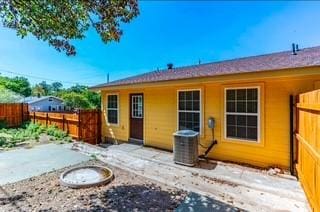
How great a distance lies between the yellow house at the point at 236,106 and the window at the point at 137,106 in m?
0.07

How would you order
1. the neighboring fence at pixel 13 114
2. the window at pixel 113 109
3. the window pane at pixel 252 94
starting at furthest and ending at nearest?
the neighboring fence at pixel 13 114 → the window at pixel 113 109 → the window pane at pixel 252 94

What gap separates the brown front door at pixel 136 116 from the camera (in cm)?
934

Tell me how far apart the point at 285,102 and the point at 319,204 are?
3595 millimetres

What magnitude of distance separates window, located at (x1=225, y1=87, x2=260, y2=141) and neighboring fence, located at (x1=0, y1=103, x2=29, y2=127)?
588 inches

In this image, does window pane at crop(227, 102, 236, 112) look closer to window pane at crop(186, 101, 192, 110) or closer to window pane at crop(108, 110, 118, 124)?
window pane at crop(186, 101, 192, 110)

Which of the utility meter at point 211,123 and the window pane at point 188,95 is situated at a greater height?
→ the window pane at point 188,95

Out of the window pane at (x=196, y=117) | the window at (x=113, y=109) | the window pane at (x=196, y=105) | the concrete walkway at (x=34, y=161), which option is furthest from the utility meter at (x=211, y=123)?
the window at (x=113, y=109)

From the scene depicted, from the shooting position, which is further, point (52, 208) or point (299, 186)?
point (299, 186)

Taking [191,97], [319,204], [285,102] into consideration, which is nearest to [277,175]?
[285,102]

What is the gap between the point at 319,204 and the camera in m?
2.59

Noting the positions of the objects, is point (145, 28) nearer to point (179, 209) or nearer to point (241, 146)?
point (241, 146)

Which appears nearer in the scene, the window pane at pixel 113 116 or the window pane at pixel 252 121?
the window pane at pixel 252 121

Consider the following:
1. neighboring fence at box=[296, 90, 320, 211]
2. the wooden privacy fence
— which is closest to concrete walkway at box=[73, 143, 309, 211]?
neighboring fence at box=[296, 90, 320, 211]

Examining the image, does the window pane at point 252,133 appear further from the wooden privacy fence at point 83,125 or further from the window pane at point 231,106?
the wooden privacy fence at point 83,125
